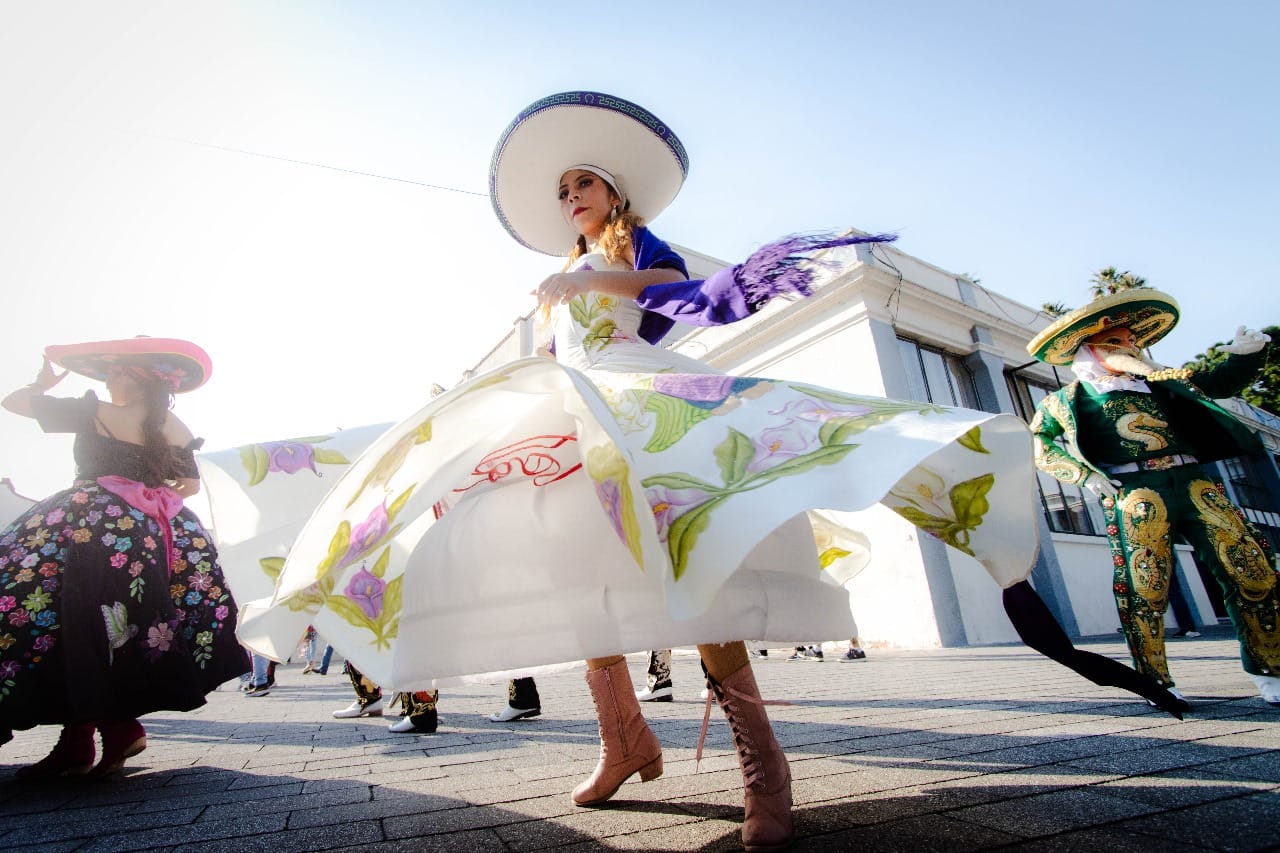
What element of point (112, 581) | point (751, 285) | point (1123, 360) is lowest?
point (112, 581)

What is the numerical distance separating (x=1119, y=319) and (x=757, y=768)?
11.0 feet

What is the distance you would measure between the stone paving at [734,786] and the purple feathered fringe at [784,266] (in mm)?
1029

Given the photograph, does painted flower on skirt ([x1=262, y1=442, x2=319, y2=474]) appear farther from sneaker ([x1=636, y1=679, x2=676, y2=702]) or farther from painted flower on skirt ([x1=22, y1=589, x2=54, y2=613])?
sneaker ([x1=636, y1=679, x2=676, y2=702])

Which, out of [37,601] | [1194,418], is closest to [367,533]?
[37,601]

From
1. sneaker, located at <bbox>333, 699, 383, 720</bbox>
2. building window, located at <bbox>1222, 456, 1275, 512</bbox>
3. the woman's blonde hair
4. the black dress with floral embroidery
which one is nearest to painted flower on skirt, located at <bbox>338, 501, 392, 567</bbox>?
the woman's blonde hair

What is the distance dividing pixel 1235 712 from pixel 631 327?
8.83 feet

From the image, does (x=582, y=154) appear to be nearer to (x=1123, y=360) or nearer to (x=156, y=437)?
(x=156, y=437)

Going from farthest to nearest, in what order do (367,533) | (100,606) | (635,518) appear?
(100,606)
(367,533)
(635,518)

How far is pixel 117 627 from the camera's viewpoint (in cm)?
253

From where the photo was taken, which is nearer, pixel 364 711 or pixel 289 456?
pixel 289 456

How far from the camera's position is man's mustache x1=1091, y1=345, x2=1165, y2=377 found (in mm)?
3338

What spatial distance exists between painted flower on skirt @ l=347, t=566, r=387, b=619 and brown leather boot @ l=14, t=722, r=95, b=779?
2002mm

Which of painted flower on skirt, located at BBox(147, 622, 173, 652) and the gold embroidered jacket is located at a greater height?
the gold embroidered jacket

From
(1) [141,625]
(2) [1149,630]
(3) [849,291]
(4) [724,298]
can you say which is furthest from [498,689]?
(3) [849,291]
